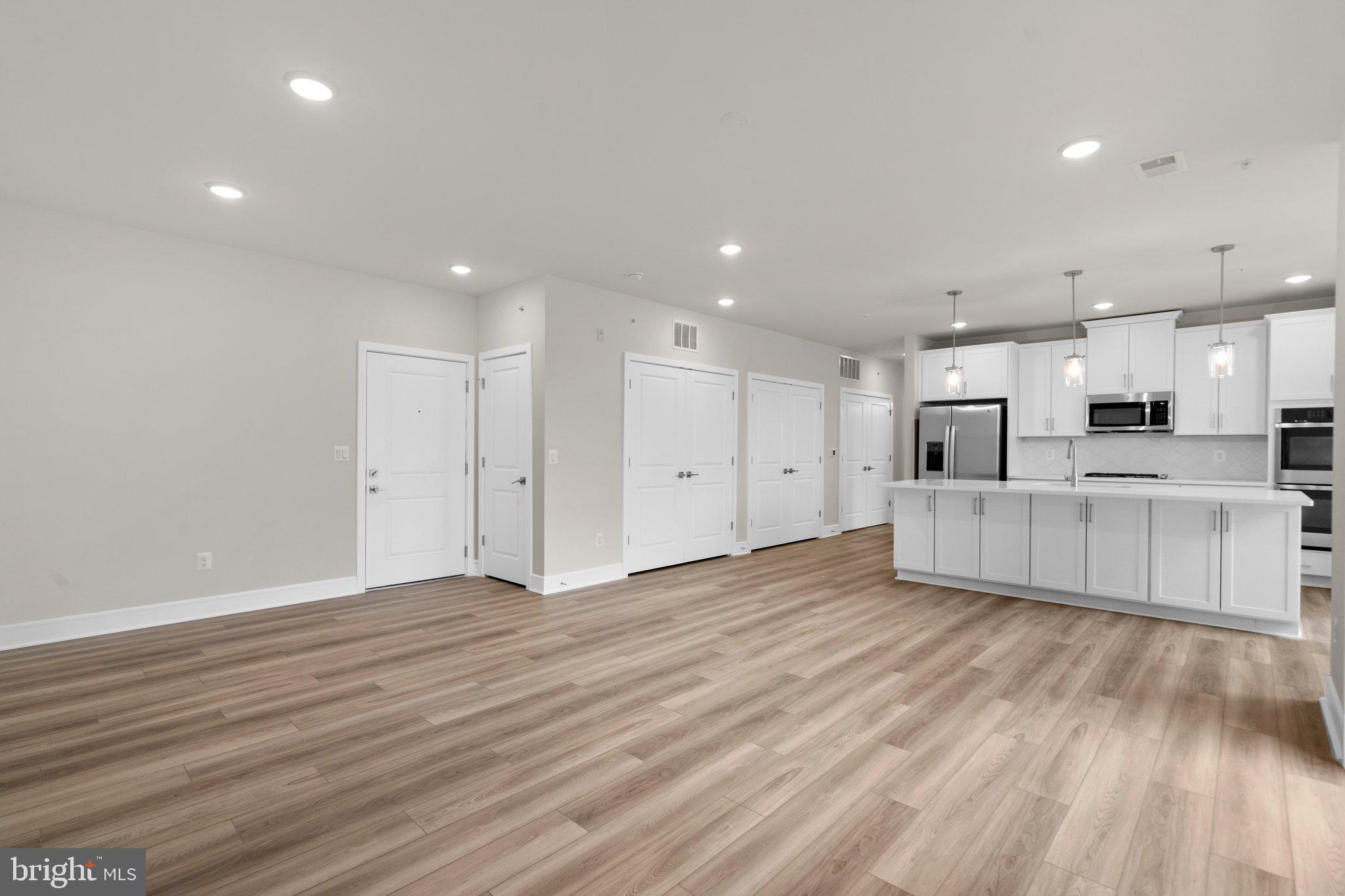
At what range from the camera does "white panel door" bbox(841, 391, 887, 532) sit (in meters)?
9.12

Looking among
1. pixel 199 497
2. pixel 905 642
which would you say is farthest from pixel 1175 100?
pixel 199 497

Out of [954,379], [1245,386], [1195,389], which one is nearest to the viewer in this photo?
[954,379]

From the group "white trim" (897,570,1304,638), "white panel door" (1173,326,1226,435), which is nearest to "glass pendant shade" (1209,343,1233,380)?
"white trim" (897,570,1304,638)

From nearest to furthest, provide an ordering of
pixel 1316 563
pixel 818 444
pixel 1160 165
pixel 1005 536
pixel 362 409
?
pixel 1160 165
pixel 1005 536
pixel 362 409
pixel 1316 563
pixel 818 444

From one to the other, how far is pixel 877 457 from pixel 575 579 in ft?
20.3

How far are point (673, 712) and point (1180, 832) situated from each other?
193 centimetres

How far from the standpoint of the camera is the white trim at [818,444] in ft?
24.6

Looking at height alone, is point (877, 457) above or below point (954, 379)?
below

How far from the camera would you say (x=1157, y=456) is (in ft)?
23.0

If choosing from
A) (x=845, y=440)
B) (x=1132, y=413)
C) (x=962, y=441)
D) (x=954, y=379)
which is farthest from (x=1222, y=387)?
(x=845, y=440)

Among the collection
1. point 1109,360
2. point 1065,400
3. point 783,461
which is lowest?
point 783,461

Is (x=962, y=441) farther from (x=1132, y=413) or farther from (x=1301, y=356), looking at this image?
(x=1301, y=356)

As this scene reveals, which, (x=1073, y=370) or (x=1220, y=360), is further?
(x=1073, y=370)

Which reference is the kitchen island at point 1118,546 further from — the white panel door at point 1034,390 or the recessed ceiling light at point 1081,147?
the recessed ceiling light at point 1081,147
